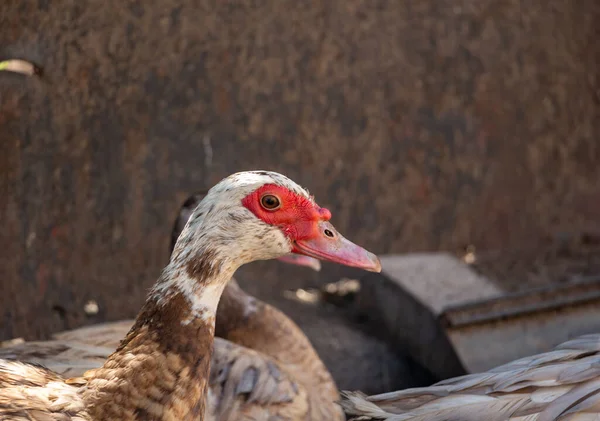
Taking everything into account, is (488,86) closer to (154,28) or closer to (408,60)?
(408,60)

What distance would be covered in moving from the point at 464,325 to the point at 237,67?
1.61 meters

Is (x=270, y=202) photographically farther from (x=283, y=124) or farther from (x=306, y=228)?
(x=283, y=124)

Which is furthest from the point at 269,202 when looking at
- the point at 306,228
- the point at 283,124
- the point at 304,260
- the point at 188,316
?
the point at 283,124

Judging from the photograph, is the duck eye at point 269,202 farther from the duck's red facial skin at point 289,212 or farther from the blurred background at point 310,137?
the blurred background at point 310,137

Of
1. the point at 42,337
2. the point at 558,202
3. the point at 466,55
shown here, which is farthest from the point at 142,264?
the point at 558,202

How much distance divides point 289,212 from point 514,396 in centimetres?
93

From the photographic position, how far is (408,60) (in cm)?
452

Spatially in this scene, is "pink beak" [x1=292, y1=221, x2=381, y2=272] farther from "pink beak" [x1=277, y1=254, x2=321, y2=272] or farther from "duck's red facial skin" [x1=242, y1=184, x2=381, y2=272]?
"pink beak" [x1=277, y1=254, x2=321, y2=272]

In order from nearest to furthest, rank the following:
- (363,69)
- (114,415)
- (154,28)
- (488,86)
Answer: (114,415), (154,28), (363,69), (488,86)

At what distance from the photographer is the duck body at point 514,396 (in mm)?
2463

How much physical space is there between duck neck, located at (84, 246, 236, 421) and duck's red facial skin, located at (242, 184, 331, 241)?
17cm

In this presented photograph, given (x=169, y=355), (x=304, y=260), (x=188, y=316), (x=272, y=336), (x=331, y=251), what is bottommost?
(x=169, y=355)

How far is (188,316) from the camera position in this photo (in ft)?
6.87

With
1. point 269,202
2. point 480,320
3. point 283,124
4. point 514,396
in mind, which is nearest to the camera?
point 269,202
